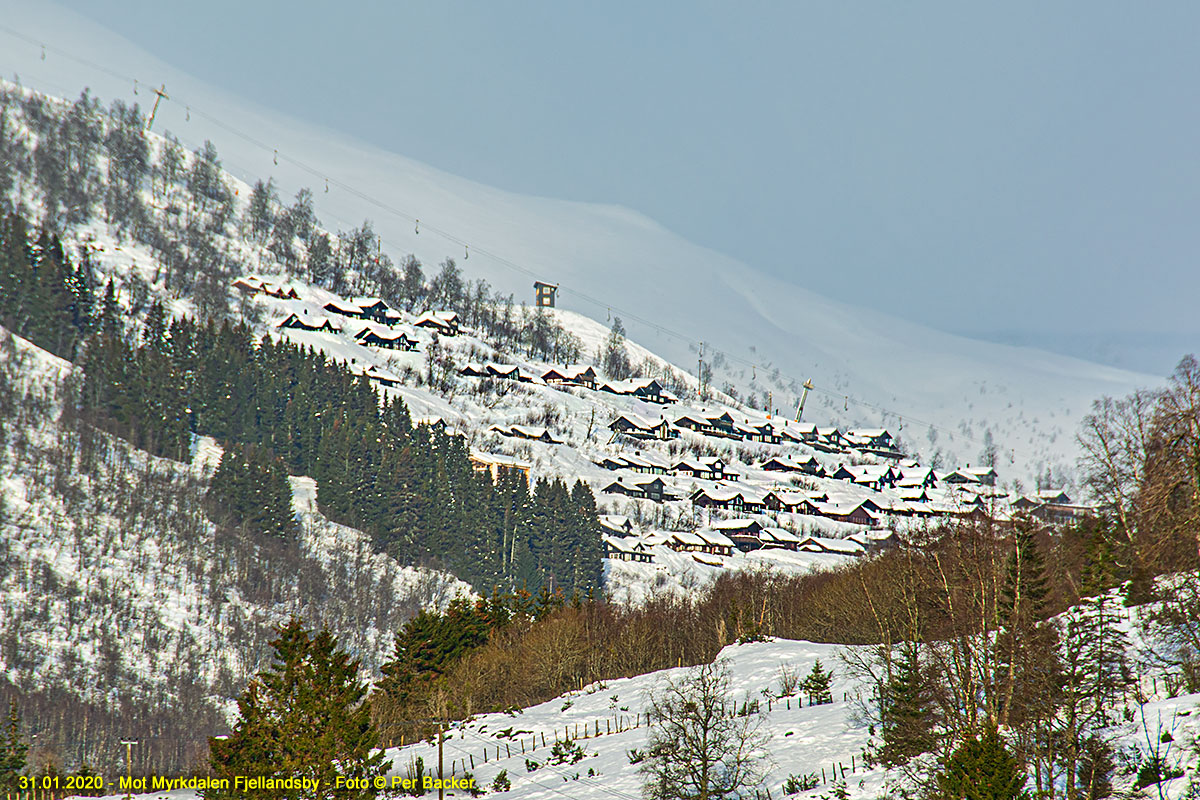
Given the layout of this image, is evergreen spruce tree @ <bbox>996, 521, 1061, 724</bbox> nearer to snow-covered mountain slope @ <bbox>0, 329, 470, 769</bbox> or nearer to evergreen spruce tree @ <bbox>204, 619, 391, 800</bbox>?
evergreen spruce tree @ <bbox>204, 619, 391, 800</bbox>

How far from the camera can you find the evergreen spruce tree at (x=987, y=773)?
2780 cm

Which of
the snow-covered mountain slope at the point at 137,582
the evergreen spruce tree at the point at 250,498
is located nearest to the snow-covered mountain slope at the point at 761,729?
the snow-covered mountain slope at the point at 137,582

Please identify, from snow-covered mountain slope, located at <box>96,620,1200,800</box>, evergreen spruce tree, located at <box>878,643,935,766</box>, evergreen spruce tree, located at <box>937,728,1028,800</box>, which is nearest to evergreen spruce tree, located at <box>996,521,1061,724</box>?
snow-covered mountain slope, located at <box>96,620,1200,800</box>

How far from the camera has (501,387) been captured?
6890 inches

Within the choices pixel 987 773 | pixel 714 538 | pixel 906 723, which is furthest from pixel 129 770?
pixel 714 538

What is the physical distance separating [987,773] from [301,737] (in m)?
25.8

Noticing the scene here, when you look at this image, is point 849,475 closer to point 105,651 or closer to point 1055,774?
point 105,651

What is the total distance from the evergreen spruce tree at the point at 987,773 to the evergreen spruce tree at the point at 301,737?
2303 centimetres

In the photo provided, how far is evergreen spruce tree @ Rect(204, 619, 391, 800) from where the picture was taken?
127ft

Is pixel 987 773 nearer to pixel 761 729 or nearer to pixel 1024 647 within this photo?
pixel 1024 647

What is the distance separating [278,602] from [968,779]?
90321mm

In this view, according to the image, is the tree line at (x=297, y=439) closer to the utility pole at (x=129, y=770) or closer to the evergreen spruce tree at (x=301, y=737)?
the utility pole at (x=129, y=770)

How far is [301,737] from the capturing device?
3878cm

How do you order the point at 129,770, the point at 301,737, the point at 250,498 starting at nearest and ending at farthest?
1. the point at 301,737
2. the point at 129,770
3. the point at 250,498
